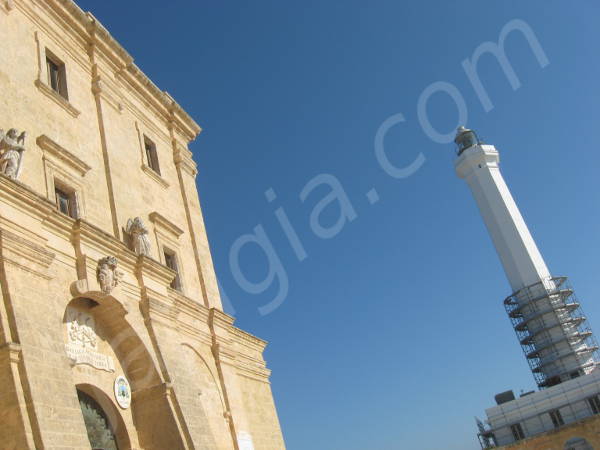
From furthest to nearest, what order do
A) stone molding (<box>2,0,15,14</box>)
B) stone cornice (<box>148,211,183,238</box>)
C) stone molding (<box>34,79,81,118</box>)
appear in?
stone cornice (<box>148,211,183,238</box>) < stone molding (<box>34,79,81,118</box>) < stone molding (<box>2,0,15,14</box>)

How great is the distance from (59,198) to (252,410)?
33.1ft

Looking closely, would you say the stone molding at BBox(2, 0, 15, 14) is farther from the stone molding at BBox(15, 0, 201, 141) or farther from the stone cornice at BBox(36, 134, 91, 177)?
the stone cornice at BBox(36, 134, 91, 177)

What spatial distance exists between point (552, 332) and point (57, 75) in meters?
50.3

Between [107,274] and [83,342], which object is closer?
[83,342]

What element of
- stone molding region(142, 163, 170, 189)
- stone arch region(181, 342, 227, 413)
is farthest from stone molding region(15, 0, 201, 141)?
stone arch region(181, 342, 227, 413)

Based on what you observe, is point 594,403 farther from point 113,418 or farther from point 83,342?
point 83,342

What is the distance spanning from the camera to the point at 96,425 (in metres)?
13.5

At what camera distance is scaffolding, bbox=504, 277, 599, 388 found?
5400cm

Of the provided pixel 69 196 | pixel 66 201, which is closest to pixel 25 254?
pixel 66 201

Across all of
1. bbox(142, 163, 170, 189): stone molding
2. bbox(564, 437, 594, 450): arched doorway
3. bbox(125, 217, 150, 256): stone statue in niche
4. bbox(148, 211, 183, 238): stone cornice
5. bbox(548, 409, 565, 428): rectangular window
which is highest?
bbox(142, 163, 170, 189): stone molding

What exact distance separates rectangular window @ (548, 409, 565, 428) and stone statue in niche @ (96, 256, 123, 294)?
45340mm

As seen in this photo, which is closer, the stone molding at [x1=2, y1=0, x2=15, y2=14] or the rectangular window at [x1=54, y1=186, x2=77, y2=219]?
the rectangular window at [x1=54, y1=186, x2=77, y2=219]

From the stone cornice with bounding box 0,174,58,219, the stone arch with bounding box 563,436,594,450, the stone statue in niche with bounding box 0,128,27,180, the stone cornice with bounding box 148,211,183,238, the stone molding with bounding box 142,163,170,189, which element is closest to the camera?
the stone cornice with bounding box 0,174,58,219

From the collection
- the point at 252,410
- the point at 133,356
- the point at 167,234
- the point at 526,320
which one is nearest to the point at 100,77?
the point at 167,234
